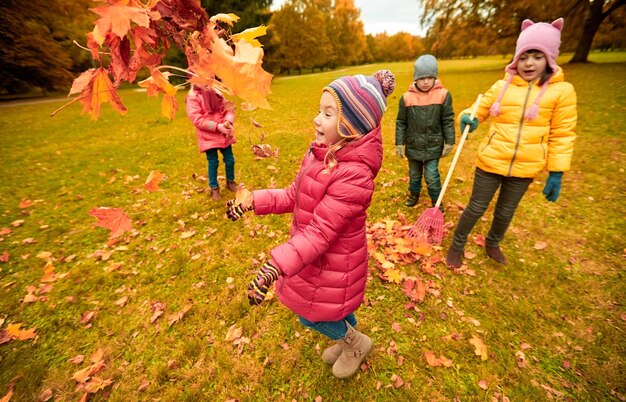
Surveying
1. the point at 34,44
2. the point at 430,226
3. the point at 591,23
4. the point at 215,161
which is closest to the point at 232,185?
the point at 215,161

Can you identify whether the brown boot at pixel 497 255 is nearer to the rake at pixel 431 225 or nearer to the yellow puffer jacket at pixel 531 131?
the rake at pixel 431 225

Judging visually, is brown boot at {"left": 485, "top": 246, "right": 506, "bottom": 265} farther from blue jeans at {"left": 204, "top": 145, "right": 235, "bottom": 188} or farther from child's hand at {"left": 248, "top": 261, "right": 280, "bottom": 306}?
blue jeans at {"left": 204, "top": 145, "right": 235, "bottom": 188}

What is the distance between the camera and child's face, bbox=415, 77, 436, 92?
12.4 feet

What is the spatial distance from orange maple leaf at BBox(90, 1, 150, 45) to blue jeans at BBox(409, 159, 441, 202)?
4.02 m

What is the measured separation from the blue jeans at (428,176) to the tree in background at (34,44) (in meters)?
24.2

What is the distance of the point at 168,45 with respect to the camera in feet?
4.17

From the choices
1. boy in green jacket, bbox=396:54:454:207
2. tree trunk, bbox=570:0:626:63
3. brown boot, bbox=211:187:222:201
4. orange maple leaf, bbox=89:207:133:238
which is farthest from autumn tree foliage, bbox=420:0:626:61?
orange maple leaf, bbox=89:207:133:238

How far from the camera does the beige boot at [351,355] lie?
246cm

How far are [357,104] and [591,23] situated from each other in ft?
103

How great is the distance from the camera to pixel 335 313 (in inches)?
80.5

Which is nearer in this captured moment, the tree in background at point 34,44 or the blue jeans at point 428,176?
the blue jeans at point 428,176

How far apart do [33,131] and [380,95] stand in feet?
50.4

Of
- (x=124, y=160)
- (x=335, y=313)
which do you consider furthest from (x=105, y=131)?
(x=335, y=313)

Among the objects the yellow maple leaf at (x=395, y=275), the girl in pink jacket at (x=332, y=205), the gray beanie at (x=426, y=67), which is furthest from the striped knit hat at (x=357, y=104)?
the gray beanie at (x=426, y=67)
